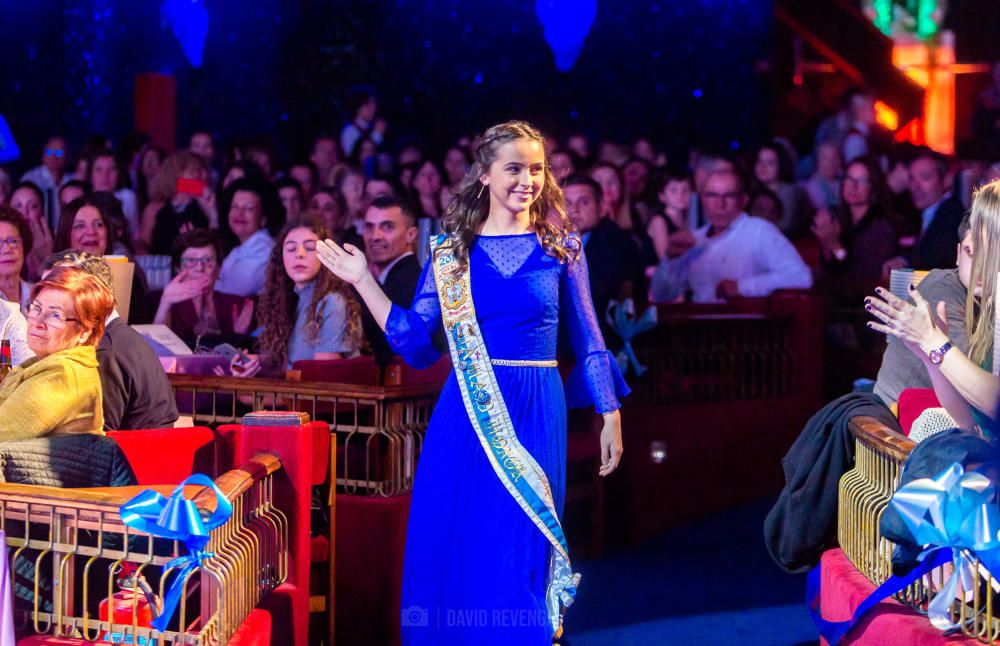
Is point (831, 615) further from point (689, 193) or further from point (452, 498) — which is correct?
point (689, 193)

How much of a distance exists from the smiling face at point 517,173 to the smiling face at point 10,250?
2.84 metres

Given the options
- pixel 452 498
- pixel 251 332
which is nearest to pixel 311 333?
pixel 251 332

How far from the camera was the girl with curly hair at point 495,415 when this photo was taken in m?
3.91

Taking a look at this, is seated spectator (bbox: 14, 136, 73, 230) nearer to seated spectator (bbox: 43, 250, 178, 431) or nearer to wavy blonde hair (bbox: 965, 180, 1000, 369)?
seated spectator (bbox: 43, 250, 178, 431)

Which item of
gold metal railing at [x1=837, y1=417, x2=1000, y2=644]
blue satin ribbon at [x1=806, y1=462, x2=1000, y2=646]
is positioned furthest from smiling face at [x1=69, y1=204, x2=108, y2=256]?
blue satin ribbon at [x1=806, y1=462, x2=1000, y2=646]

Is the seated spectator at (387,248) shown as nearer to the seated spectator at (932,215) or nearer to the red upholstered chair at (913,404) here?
the red upholstered chair at (913,404)

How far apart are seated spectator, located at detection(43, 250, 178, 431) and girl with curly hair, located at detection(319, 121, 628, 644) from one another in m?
0.78

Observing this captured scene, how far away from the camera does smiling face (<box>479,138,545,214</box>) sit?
393cm

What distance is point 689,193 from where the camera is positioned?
8992 mm

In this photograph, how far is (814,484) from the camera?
13.6ft

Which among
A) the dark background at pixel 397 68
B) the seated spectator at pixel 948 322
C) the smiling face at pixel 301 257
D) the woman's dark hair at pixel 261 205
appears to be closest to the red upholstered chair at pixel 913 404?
the seated spectator at pixel 948 322

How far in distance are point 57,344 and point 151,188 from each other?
19.4 ft

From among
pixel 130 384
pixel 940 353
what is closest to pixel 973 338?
pixel 940 353

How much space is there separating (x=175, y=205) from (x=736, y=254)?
141 inches
